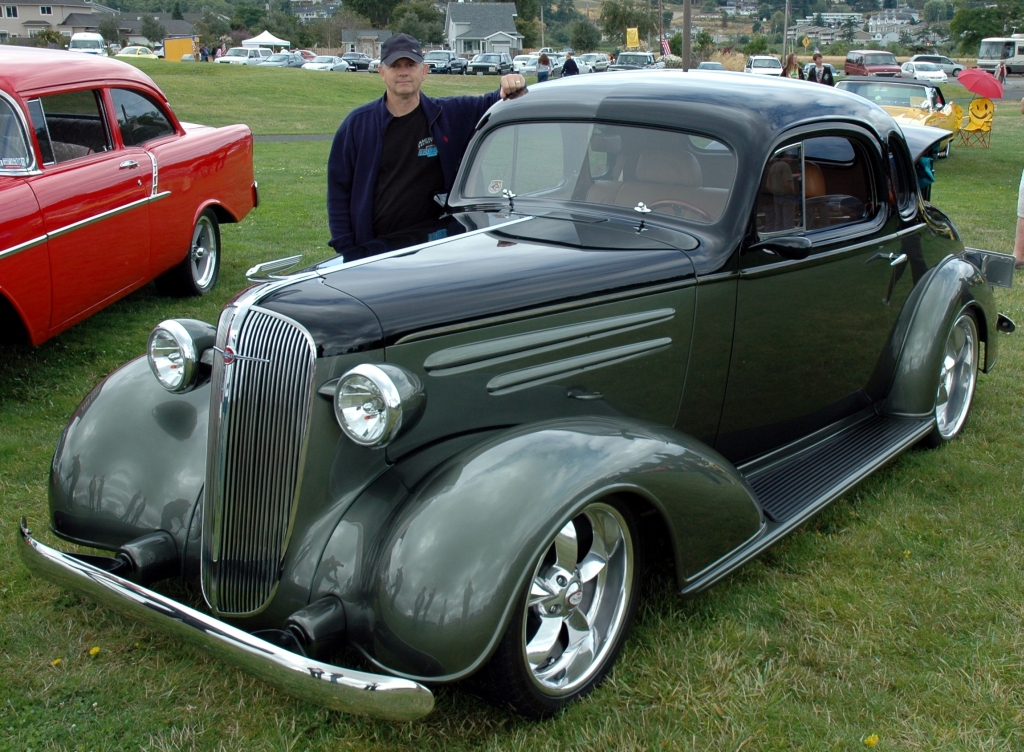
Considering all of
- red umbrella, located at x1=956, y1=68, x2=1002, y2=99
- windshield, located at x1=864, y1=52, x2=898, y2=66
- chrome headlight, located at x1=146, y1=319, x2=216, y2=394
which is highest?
windshield, located at x1=864, y1=52, x2=898, y2=66

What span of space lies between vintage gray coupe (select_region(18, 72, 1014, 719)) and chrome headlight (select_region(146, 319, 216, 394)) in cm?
1

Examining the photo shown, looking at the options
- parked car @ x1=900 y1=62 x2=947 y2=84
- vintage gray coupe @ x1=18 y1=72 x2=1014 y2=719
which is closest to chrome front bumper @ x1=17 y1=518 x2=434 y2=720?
vintage gray coupe @ x1=18 y1=72 x2=1014 y2=719

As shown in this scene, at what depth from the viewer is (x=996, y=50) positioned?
4284cm

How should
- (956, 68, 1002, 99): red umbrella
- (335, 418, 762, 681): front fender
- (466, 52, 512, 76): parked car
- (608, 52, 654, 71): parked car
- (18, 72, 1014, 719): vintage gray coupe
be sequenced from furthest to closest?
(466, 52, 512, 76): parked car < (608, 52, 654, 71): parked car < (956, 68, 1002, 99): red umbrella < (18, 72, 1014, 719): vintage gray coupe < (335, 418, 762, 681): front fender

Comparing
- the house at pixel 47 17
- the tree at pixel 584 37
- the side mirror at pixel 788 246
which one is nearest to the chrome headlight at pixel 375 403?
the side mirror at pixel 788 246

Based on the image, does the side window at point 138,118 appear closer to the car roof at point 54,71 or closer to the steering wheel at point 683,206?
the car roof at point 54,71

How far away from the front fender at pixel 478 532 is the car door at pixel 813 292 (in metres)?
1.05

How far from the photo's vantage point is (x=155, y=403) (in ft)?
10.3

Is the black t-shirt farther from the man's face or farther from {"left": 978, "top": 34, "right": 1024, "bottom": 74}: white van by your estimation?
{"left": 978, "top": 34, "right": 1024, "bottom": 74}: white van

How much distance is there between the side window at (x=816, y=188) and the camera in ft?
11.7

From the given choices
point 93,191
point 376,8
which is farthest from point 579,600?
point 376,8

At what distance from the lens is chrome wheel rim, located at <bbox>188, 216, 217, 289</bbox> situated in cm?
724

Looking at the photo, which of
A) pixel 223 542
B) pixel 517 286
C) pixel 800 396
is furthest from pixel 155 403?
pixel 800 396

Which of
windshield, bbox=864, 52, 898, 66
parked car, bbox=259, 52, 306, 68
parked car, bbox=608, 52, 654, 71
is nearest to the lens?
windshield, bbox=864, 52, 898, 66
